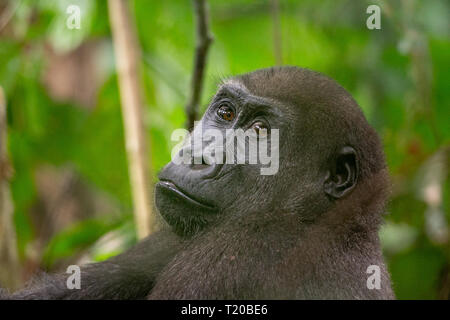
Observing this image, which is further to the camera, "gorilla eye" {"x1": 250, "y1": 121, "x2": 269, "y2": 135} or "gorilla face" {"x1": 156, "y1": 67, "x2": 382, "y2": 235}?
"gorilla eye" {"x1": 250, "y1": 121, "x2": 269, "y2": 135}

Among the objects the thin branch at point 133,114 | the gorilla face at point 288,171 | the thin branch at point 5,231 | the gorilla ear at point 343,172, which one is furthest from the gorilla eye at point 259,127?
the thin branch at point 5,231

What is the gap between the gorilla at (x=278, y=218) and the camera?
263cm

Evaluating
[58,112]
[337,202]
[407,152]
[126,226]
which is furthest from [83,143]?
[337,202]

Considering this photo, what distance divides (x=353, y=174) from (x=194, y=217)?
0.71 metres

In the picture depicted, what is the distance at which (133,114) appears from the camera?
406 cm

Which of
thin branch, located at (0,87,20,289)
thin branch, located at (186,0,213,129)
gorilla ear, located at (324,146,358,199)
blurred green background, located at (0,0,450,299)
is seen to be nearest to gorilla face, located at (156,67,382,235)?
gorilla ear, located at (324,146,358,199)

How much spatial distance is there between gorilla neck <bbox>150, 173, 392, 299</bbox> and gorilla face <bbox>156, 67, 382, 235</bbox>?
59mm

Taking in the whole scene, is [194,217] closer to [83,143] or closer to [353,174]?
[353,174]

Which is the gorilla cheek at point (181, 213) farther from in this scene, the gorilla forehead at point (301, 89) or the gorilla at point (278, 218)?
the gorilla forehead at point (301, 89)

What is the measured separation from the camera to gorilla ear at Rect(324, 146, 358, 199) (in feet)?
9.14

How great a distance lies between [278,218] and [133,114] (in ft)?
5.32

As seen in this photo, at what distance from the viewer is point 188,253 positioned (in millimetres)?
2783

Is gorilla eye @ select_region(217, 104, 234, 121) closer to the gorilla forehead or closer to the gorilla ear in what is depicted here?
the gorilla forehead
